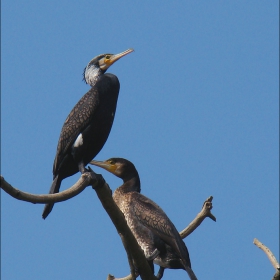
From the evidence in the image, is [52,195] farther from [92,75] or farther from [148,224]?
[92,75]

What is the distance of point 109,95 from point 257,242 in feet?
7.62

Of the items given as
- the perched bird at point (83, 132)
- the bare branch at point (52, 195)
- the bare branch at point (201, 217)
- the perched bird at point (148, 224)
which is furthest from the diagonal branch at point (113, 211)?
the bare branch at point (201, 217)

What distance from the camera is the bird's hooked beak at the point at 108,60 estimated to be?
24.2 ft

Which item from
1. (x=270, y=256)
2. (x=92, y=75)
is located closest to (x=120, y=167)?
(x=92, y=75)

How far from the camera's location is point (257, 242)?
17.0 ft

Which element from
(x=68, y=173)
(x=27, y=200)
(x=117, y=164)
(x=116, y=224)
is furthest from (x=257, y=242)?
(x=117, y=164)

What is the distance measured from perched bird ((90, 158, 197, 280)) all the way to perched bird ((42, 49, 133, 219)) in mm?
941

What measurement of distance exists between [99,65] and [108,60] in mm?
109

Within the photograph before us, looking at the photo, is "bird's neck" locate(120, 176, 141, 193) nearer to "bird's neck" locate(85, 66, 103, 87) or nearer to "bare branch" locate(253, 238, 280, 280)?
"bird's neck" locate(85, 66, 103, 87)

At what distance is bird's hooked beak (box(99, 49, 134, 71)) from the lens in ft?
24.2

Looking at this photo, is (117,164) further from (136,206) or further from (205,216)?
(205,216)

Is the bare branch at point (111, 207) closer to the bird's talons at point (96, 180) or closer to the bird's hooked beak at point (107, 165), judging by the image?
the bird's talons at point (96, 180)

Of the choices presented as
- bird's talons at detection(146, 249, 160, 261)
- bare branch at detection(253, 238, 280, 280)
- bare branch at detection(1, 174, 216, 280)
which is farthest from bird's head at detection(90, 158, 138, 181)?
bare branch at detection(253, 238, 280, 280)

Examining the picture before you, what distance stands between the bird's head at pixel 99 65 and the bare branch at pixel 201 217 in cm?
172
